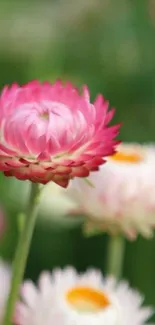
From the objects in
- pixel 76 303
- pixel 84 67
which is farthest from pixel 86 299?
pixel 84 67

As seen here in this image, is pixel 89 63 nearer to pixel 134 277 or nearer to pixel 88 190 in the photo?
pixel 134 277

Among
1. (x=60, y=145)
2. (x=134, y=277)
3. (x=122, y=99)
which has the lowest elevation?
(x=60, y=145)

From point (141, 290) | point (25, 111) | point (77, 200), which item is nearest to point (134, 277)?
point (141, 290)

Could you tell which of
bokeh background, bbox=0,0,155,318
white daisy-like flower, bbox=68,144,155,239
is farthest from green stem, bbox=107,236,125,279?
bokeh background, bbox=0,0,155,318

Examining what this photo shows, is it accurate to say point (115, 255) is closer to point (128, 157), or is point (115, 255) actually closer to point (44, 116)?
point (128, 157)

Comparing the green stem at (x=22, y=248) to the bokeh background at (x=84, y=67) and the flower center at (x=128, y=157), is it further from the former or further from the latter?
the bokeh background at (x=84, y=67)

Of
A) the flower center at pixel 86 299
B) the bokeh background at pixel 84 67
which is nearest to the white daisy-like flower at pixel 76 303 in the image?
the flower center at pixel 86 299
